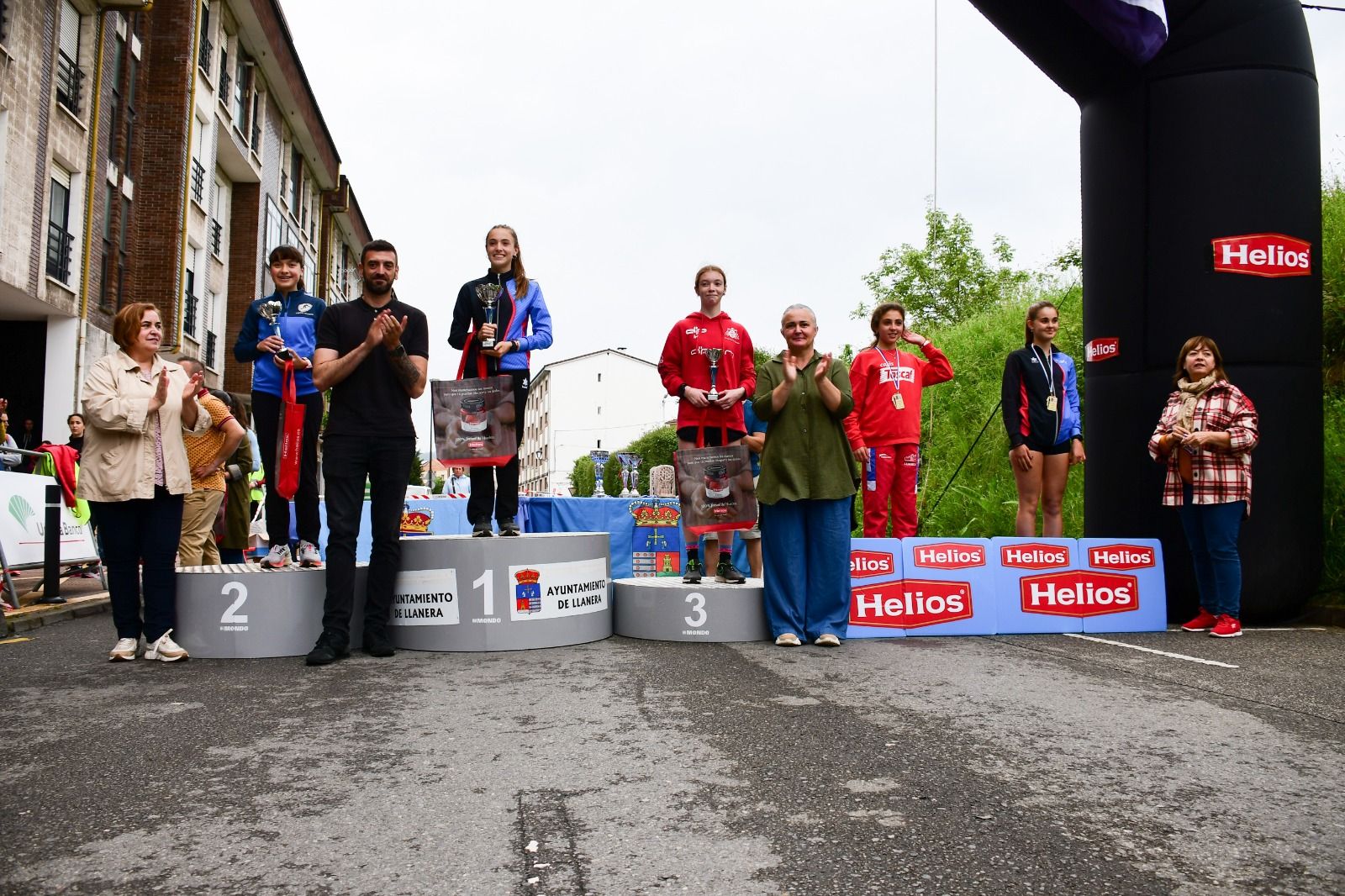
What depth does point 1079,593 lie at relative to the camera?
6.79m

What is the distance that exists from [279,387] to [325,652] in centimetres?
160

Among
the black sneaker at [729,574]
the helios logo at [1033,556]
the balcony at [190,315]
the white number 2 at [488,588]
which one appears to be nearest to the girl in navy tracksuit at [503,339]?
the white number 2 at [488,588]

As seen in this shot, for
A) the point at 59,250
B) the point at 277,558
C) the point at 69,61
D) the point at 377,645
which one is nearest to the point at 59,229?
the point at 59,250

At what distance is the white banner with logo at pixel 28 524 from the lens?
27.2 feet

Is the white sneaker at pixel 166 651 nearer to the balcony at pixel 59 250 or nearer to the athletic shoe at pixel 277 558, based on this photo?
the athletic shoe at pixel 277 558

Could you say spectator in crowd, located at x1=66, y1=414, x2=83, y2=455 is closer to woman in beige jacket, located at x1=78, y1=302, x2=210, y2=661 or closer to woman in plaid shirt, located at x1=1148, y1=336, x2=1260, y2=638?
woman in beige jacket, located at x1=78, y1=302, x2=210, y2=661

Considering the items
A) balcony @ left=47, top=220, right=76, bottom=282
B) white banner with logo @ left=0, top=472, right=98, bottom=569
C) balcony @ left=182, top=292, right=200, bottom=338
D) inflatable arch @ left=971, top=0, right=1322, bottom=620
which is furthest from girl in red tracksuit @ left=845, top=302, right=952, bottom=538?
balcony @ left=182, top=292, right=200, bottom=338

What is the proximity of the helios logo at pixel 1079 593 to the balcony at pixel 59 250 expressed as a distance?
57.9ft

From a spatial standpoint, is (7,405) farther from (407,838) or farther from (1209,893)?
(1209,893)

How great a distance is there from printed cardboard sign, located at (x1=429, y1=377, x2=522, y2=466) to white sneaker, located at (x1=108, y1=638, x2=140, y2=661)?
191cm

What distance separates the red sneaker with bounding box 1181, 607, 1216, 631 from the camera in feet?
21.8

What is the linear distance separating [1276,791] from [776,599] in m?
3.33

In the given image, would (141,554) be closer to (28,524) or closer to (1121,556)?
(28,524)

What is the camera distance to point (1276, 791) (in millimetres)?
2779
